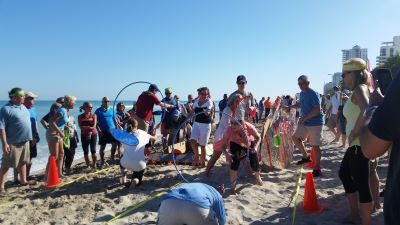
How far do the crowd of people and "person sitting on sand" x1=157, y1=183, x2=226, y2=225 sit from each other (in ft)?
0.04

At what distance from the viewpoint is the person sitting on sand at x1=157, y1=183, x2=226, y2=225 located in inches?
142

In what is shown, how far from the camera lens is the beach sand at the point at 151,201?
5020mm

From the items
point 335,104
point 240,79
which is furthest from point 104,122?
point 335,104

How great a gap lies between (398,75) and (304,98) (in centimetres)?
606

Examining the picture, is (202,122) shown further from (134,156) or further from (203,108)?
(134,156)

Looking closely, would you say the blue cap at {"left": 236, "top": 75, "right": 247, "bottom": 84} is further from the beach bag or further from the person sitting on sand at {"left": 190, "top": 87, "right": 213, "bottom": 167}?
the beach bag

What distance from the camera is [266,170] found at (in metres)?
7.92

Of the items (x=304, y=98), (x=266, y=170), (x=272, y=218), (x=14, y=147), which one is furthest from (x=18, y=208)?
(x=304, y=98)

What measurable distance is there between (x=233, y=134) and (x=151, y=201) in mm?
1816

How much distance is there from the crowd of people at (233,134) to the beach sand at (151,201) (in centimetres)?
32

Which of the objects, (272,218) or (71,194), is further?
(71,194)

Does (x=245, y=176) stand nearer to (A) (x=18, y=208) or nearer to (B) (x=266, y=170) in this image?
(B) (x=266, y=170)

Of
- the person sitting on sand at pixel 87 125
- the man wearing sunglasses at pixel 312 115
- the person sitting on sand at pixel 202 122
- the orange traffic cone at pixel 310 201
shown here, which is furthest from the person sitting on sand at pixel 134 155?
the man wearing sunglasses at pixel 312 115

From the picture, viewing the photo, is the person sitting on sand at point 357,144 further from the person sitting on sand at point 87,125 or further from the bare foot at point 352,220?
the person sitting on sand at point 87,125
